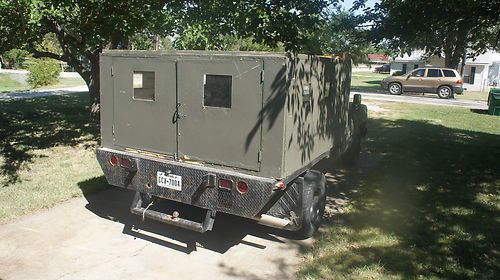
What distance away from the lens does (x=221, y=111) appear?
459cm

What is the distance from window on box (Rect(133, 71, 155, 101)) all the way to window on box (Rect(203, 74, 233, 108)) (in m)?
0.69

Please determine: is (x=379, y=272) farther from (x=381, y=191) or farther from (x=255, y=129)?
(x=381, y=191)

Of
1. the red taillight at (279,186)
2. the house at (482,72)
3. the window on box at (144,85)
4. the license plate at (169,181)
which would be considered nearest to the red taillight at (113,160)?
the license plate at (169,181)

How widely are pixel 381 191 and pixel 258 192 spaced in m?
3.38

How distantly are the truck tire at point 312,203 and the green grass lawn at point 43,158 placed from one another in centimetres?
345

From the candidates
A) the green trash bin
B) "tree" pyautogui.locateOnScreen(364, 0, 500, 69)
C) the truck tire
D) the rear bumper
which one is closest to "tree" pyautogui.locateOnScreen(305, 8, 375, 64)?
"tree" pyautogui.locateOnScreen(364, 0, 500, 69)

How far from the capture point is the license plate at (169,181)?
15.8ft

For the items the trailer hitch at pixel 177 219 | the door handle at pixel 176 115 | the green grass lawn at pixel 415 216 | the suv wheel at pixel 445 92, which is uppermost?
the door handle at pixel 176 115

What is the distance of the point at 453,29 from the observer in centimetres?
1026

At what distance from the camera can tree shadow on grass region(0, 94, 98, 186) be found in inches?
326

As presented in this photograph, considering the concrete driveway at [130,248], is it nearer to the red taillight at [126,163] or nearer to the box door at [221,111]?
the red taillight at [126,163]

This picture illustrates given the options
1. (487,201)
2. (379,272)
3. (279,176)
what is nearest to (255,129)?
(279,176)

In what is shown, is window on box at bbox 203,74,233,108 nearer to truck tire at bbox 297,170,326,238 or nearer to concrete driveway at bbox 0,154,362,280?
truck tire at bbox 297,170,326,238

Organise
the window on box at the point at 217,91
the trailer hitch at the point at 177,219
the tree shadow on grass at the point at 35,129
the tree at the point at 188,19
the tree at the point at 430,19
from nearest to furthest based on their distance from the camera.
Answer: the window on box at the point at 217,91, the trailer hitch at the point at 177,219, the tree at the point at 188,19, the tree shadow on grass at the point at 35,129, the tree at the point at 430,19
